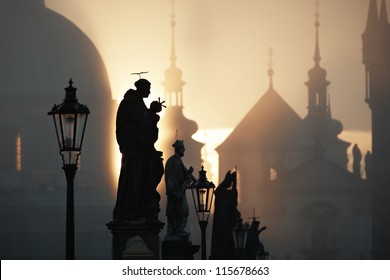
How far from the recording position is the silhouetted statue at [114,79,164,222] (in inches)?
966

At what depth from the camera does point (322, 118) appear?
178875 mm

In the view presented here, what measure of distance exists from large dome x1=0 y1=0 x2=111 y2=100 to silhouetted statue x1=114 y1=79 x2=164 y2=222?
4388 inches

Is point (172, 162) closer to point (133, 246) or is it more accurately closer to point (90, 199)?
point (133, 246)

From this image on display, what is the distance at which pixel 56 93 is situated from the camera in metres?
138

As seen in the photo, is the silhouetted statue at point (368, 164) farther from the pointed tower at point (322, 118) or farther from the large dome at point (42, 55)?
the large dome at point (42, 55)

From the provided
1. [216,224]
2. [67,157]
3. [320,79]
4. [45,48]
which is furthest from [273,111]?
[67,157]

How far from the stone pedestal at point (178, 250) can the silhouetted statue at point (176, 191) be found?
27 cm

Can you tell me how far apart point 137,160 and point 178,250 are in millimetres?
4653

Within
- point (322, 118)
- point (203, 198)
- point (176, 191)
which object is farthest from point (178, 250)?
point (322, 118)

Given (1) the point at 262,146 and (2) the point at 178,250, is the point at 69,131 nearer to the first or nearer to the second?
(2) the point at 178,250

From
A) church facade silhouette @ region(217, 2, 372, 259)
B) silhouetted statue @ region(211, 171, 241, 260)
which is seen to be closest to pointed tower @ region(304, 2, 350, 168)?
church facade silhouette @ region(217, 2, 372, 259)

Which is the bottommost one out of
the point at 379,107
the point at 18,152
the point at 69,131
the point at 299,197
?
the point at 69,131

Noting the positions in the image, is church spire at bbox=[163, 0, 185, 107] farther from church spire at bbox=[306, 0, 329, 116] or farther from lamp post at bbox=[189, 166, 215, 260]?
lamp post at bbox=[189, 166, 215, 260]

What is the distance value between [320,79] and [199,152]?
25.7m
